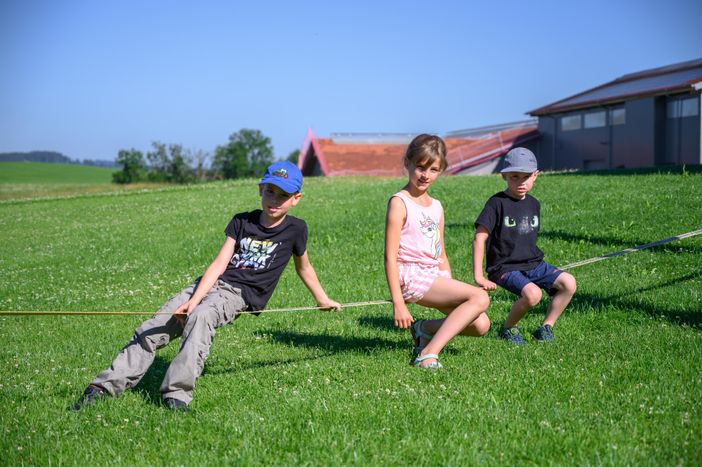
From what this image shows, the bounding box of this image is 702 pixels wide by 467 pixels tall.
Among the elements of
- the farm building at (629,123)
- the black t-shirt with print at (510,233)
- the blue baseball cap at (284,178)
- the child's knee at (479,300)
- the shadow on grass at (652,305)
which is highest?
the farm building at (629,123)

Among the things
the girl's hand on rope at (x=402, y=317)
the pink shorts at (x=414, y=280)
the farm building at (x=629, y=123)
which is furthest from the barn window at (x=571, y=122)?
the girl's hand on rope at (x=402, y=317)

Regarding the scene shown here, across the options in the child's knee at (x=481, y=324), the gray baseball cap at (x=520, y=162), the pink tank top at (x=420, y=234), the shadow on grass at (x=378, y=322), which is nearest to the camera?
the pink tank top at (x=420, y=234)

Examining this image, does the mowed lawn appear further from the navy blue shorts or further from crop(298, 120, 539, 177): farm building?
crop(298, 120, 539, 177): farm building

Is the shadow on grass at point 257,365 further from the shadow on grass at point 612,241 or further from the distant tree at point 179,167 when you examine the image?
the distant tree at point 179,167

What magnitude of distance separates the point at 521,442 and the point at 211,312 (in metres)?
2.41

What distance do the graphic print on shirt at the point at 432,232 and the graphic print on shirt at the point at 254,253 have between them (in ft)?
3.99

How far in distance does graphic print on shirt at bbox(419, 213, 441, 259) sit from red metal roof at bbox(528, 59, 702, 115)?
2941 cm

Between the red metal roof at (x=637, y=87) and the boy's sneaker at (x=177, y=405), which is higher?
the red metal roof at (x=637, y=87)

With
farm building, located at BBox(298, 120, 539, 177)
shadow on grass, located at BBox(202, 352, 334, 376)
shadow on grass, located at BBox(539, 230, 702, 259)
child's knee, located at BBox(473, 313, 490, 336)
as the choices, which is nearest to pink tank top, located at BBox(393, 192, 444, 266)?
child's knee, located at BBox(473, 313, 490, 336)

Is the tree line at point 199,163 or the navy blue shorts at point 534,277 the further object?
the tree line at point 199,163

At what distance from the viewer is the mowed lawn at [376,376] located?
4152 millimetres

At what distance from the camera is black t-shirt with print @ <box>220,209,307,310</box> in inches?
222

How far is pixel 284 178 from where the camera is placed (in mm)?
5500

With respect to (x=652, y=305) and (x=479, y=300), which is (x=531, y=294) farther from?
(x=652, y=305)
